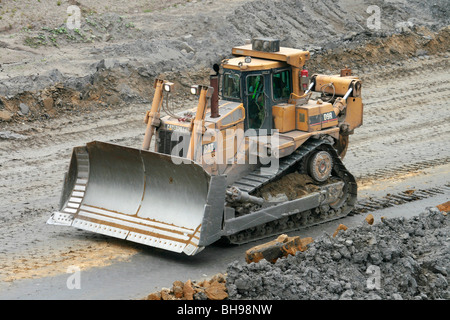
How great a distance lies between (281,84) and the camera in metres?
12.1

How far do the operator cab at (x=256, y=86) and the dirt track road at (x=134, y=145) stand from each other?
7.01 feet

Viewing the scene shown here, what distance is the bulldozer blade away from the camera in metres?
10.5

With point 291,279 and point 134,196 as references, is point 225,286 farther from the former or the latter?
point 134,196

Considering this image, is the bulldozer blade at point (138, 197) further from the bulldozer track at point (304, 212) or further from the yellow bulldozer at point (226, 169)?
the bulldozer track at point (304, 212)

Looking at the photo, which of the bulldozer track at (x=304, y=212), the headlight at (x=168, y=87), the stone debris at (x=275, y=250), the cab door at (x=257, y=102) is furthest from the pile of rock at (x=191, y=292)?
the cab door at (x=257, y=102)

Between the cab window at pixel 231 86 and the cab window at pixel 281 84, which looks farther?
the cab window at pixel 281 84

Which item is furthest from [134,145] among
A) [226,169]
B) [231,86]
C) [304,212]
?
[304,212]

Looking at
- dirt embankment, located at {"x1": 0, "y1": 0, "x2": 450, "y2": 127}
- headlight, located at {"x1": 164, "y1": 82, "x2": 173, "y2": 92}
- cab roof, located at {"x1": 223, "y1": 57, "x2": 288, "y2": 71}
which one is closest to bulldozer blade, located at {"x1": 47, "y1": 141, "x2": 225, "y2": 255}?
headlight, located at {"x1": 164, "y1": 82, "x2": 173, "y2": 92}

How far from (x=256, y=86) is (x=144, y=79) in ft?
24.5

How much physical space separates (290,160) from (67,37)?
11.6 m

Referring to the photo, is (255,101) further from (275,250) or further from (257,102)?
(275,250)

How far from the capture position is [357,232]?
10180mm

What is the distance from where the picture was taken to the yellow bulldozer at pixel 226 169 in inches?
421
